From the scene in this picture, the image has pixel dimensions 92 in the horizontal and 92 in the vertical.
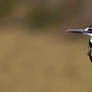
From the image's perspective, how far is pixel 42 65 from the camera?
9172 mm

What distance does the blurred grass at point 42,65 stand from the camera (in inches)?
312

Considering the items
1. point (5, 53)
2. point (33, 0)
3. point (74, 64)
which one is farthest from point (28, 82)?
point (33, 0)

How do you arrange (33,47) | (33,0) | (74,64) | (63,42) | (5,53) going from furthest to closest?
1. (33,0)
2. (63,42)
3. (33,47)
4. (5,53)
5. (74,64)

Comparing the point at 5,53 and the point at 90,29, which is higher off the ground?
the point at 90,29

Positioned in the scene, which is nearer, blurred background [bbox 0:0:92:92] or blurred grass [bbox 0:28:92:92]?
blurred grass [bbox 0:28:92:92]

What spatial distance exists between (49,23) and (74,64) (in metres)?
4.39

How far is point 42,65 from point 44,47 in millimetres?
1747

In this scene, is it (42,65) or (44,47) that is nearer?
(42,65)

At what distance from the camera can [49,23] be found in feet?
43.6

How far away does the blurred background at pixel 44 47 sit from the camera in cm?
808

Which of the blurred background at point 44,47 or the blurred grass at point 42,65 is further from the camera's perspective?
the blurred background at point 44,47

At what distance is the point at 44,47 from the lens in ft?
35.8

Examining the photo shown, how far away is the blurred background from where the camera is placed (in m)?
8.08

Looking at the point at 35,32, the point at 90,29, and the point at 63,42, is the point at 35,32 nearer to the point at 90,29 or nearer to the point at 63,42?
the point at 63,42
